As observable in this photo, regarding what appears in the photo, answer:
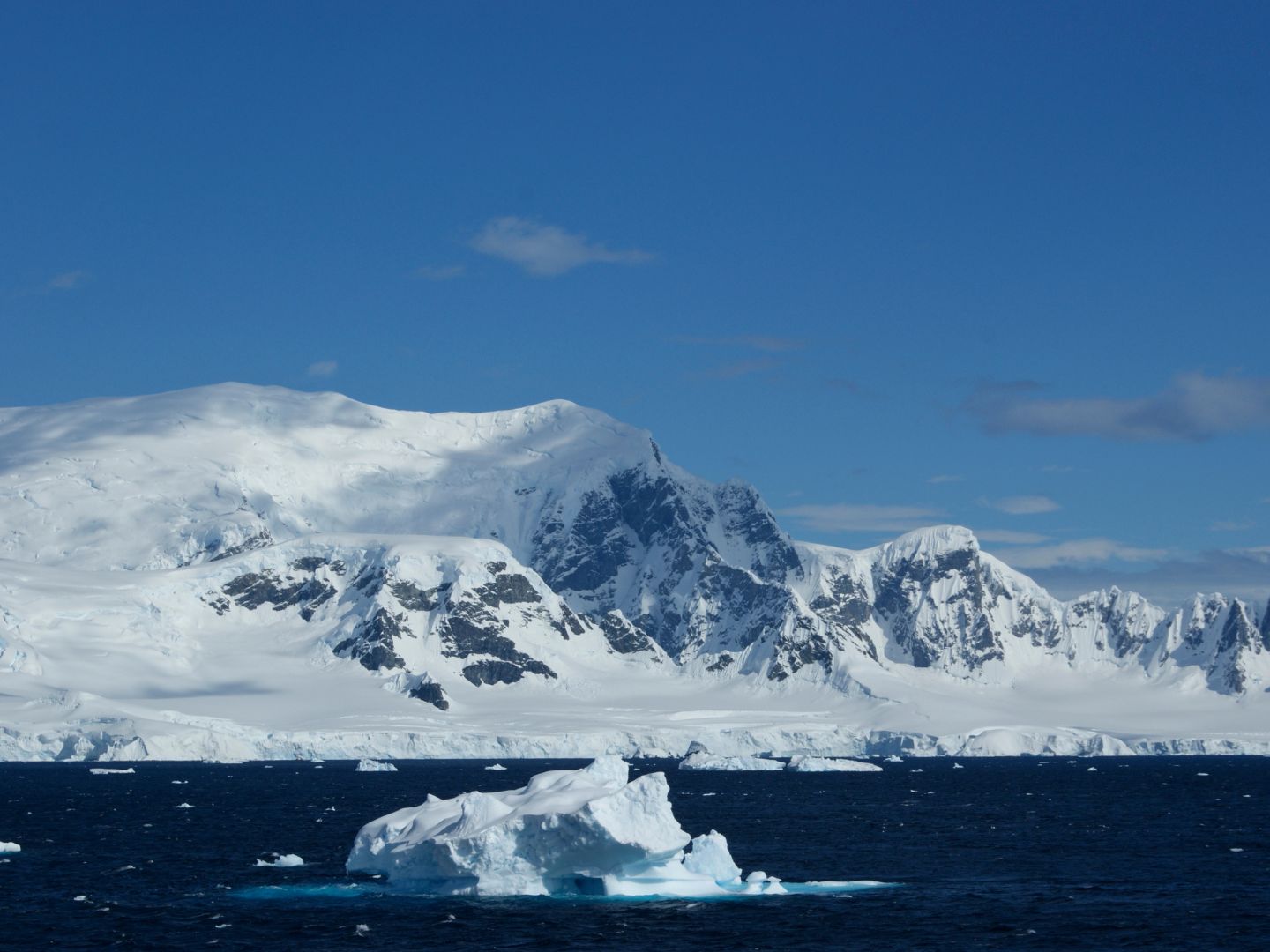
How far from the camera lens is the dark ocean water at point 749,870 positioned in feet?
229

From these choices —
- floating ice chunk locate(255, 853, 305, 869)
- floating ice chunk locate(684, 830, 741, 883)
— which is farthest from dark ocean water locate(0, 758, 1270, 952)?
floating ice chunk locate(684, 830, 741, 883)

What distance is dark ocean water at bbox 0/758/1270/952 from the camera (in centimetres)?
6975

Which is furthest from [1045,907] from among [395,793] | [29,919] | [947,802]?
[395,793]

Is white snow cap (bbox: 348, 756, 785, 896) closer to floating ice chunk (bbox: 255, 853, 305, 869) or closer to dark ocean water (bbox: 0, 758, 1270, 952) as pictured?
dark ocean water (bbox: 0, 758, 1270, 952)

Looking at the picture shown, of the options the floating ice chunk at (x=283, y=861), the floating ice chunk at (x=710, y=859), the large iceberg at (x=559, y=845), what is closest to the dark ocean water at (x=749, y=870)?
the floating ice chunk at (x=283, y=861)

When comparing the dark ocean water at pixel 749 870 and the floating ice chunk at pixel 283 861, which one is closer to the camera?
the dark ocean water at pixel 749 870

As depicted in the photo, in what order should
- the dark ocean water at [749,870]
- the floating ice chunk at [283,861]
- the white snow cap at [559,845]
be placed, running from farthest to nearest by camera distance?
the floating ice chunk at [283,861] → the white snow cap at [559,845] → the dark ocean water at [749,870]

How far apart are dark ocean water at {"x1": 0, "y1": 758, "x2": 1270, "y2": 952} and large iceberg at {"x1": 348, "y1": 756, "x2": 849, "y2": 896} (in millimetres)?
1464

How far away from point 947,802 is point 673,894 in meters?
83.4

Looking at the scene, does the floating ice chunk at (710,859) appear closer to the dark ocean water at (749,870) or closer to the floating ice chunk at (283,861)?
the dark ocean water at (749,870)

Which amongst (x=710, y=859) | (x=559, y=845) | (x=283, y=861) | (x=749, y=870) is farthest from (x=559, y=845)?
(x=283, y=861)

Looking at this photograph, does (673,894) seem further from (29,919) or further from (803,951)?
(29,919)

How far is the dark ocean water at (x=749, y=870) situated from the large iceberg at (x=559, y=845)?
4.80ft

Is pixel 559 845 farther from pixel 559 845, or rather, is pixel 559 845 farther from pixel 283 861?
pixel 283 861
